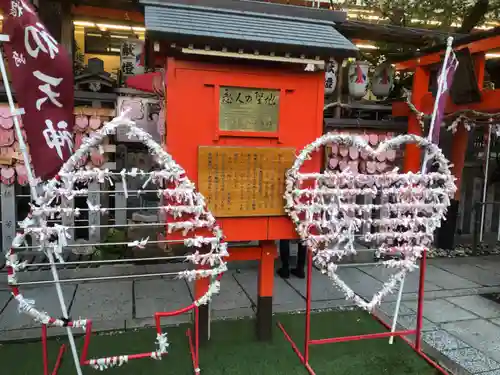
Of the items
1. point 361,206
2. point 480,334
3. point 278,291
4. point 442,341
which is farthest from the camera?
Answer: point 278,291

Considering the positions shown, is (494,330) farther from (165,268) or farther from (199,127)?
(165,268)

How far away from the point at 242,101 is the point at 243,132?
0.33 m

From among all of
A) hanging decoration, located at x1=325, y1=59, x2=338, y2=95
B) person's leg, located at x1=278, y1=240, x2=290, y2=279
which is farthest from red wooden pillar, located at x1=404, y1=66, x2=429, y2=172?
person's leg, located at x1=278, y1=240, x2=290, y2=279

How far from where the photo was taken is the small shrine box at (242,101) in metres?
4.23

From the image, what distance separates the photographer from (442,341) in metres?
5.38

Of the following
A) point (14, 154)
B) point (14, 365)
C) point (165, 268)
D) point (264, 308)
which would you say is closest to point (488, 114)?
point (264, 308)

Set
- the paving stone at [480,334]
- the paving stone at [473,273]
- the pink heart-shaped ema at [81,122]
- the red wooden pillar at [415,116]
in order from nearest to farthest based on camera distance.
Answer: the paving stone at [480,334], the pink heart-shaped ema at [81,122], the paving stone at [473,273], the red wooden pillar at [415,116]

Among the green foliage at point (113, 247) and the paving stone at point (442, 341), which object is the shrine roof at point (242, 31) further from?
the green foliage at point (113, 247)

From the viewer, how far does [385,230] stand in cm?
469

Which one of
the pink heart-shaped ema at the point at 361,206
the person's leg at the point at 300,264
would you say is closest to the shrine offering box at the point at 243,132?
the pink heart-shaped ema at the point at 361,206

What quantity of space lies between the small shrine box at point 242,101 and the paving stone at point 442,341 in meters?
2.39

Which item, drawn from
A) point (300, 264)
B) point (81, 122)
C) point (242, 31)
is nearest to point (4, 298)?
point (81, 122)

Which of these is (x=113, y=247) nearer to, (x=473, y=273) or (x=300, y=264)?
(x=300, y=264)

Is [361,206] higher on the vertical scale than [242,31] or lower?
lower
